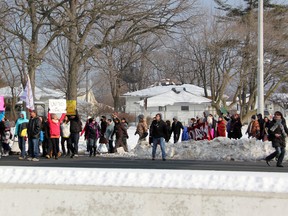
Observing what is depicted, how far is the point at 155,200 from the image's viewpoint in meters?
6.11

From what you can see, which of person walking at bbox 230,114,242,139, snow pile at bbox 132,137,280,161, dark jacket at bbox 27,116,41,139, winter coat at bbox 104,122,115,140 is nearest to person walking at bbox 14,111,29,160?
dark jacket at bbox 27,116,41,139

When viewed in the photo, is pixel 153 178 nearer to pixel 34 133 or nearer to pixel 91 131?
pixel 34 133

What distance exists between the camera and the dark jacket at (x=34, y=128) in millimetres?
17641

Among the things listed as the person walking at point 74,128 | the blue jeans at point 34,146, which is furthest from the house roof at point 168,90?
the blue jeans at point 34,146

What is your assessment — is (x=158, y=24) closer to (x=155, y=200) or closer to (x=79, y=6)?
(x=79, y=6)

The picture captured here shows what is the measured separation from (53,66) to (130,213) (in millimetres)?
48157

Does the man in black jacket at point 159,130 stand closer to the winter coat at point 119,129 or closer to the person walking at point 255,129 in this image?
the winter coat at point 119,129

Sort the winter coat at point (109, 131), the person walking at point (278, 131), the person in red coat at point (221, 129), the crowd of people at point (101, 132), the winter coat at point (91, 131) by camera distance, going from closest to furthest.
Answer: the person walking at point (278, 131)
the crowd of people at point (101, 132)
the winter coat at point (91, 131)
the winter coat at point (109, 131)
the person in red coat at point (221, 129)

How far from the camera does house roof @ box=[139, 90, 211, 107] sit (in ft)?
185

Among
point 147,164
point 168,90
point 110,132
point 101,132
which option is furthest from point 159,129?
point 168,90

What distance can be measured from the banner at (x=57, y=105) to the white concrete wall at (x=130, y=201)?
46.2ft

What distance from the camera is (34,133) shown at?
58.2 ft

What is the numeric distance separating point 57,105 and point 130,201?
48.5ft

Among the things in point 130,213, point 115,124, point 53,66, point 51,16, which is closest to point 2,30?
point 51,16
